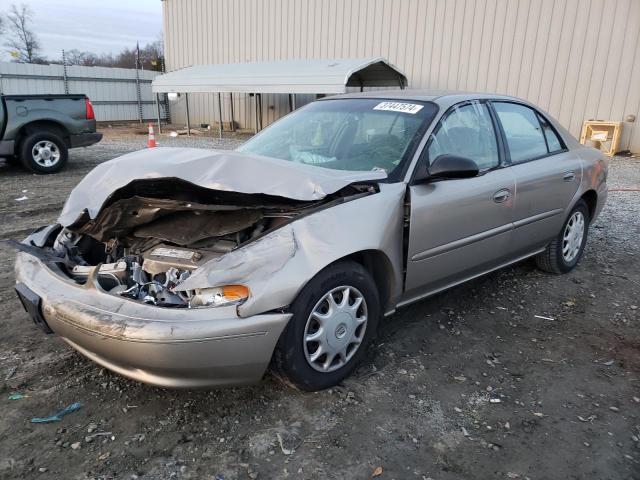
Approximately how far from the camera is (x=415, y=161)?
3.05m

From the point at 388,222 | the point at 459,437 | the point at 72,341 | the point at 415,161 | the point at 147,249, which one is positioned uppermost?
the point at 415,161

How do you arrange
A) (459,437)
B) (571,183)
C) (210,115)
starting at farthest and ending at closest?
(210,115), (571,183), (459,437)

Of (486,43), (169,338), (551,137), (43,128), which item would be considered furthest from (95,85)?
(169,338)

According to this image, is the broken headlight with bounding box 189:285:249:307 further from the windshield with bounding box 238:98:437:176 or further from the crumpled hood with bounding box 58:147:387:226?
the windshield with bounding box 238:98:437:176

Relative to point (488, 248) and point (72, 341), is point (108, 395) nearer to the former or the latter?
point (72, 341)

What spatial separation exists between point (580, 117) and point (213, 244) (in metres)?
13.1

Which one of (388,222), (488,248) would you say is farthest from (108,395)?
(488,248)

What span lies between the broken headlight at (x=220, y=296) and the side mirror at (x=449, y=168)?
130 cm

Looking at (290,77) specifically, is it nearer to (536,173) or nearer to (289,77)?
(289,77)

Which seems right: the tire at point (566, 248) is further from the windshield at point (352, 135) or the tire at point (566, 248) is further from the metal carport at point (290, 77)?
the metal carport at point (290, 77)

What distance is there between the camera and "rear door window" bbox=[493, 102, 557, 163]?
3.82 meters

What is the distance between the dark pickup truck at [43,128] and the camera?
8.60 metres

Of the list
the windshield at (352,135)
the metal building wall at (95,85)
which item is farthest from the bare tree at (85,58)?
the windshield at (352,135)

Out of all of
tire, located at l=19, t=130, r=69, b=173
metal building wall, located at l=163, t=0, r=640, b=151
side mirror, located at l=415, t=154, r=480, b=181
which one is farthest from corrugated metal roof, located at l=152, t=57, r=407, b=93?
side mirror, located at l=415, t=154, r=480, b=181
